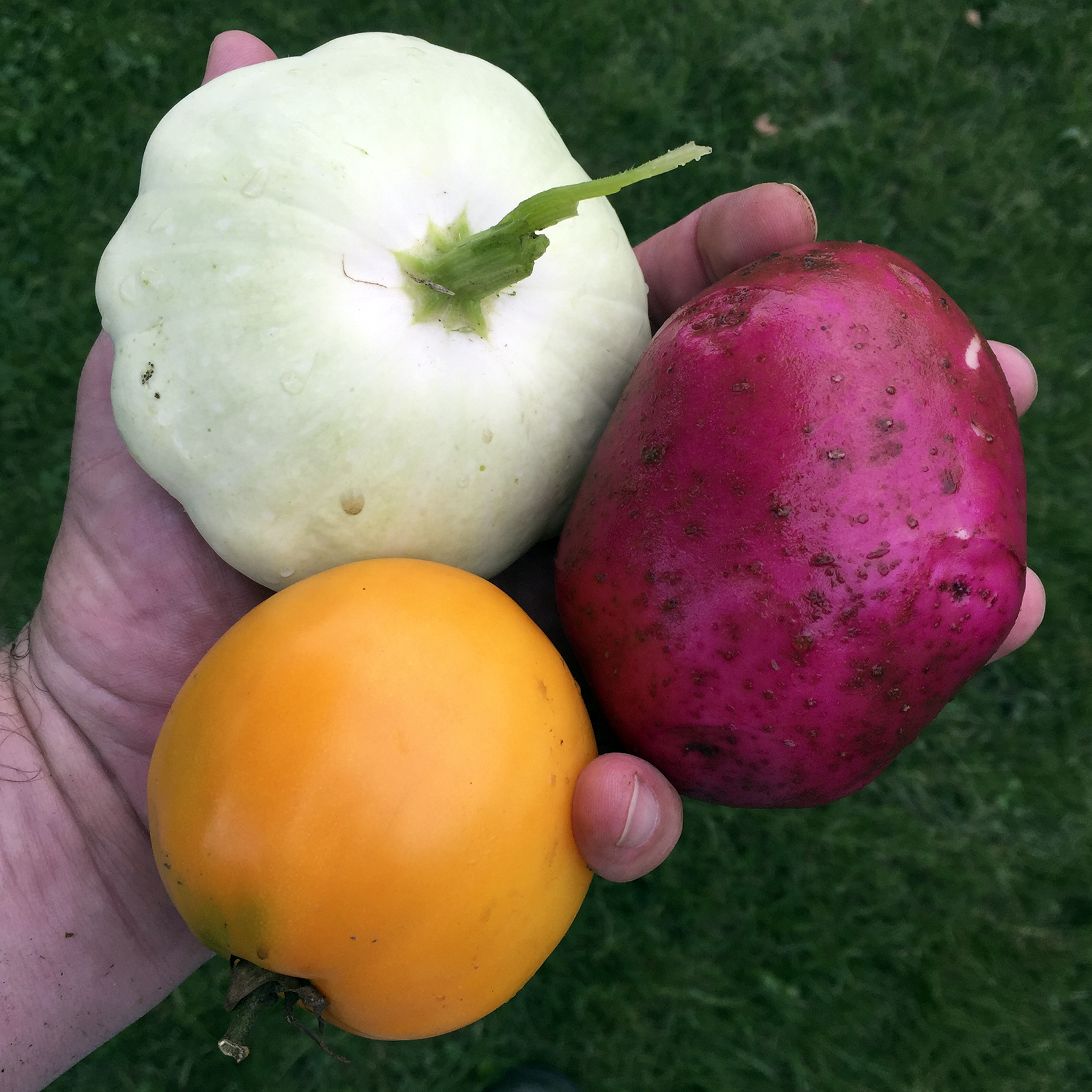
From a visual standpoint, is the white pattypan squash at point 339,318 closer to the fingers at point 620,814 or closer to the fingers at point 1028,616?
the fingers at point 620,814

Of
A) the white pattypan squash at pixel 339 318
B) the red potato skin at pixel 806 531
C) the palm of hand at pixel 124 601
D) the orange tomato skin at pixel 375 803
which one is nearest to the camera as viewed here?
the orange tomato skin at pixel 375 803

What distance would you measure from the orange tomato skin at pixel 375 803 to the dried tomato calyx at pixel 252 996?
3 centimetres

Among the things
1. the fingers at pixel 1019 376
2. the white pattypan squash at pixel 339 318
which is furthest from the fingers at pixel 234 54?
the fingers at pixel 1019 376

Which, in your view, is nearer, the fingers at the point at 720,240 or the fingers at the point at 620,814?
the fingers at the point at 620,814

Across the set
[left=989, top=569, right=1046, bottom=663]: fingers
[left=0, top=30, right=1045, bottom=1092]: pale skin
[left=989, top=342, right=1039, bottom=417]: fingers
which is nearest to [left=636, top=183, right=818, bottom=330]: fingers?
[left=0, top=30, right=1045, bottom=1092]: pale skin

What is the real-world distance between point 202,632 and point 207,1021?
148 cm

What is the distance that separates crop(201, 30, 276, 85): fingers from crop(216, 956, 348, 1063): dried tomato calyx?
1857 millimetres

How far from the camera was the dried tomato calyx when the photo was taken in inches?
53.9

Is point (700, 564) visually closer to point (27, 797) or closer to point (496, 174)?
point (496, 174)

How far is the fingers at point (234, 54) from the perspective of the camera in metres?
2.11

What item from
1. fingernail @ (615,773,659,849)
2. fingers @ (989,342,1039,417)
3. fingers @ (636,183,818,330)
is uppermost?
fingers @ (636,183,818,330)

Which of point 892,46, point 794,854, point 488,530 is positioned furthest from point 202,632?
point 892,46

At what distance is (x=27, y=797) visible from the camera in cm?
208

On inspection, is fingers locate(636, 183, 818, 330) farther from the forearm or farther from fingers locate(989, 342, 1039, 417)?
the forearm
